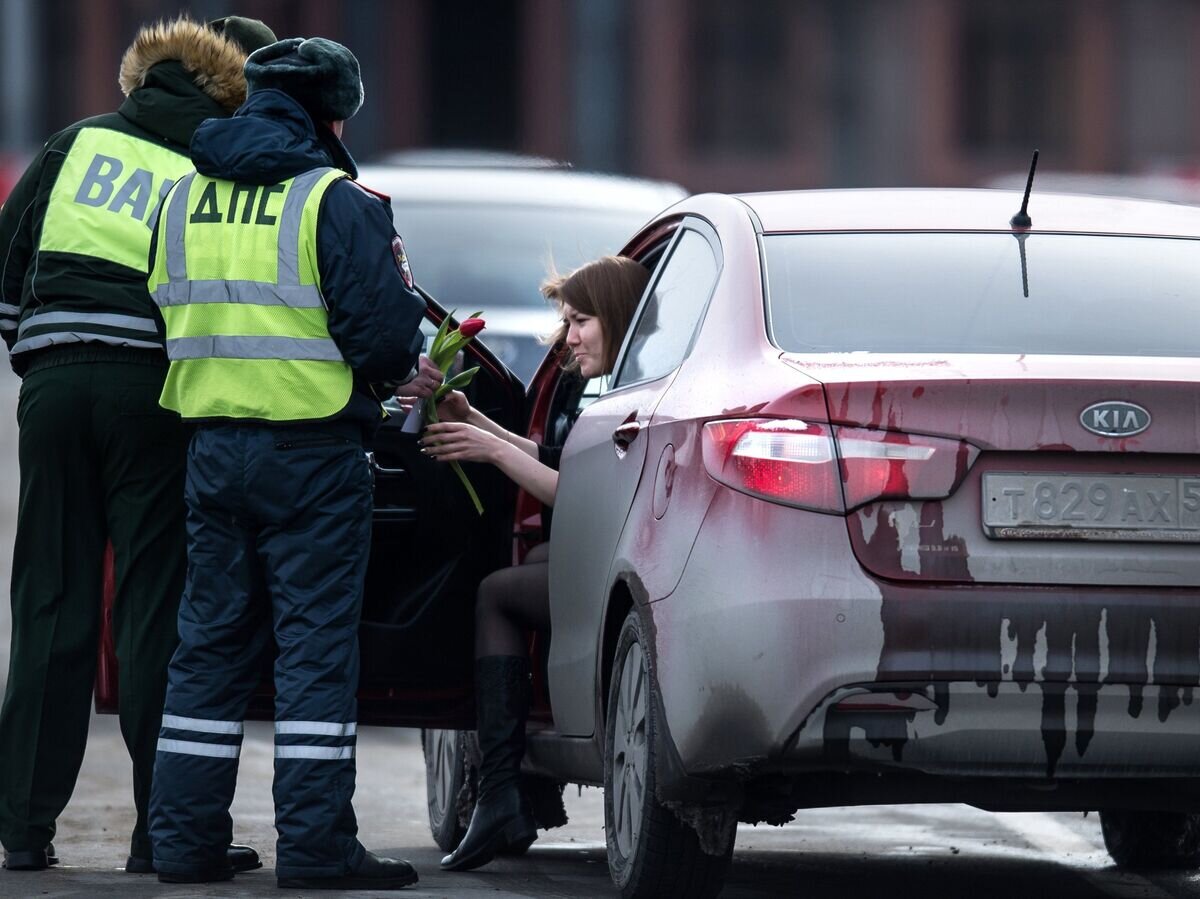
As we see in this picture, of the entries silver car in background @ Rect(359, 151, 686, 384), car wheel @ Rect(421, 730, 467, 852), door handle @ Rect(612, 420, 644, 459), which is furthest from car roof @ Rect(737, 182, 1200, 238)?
silver car in background @ Rect(359, 151, 686, 384)

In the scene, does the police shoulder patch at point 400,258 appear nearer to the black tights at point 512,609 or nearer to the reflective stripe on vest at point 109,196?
the reflective stripe on vest at point 109,196

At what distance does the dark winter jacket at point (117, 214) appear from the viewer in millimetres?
5855

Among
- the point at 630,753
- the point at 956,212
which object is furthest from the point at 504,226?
the point at 630,753

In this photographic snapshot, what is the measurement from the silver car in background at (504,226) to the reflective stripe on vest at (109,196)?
3120 millimetres

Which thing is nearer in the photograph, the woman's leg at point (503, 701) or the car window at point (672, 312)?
the car window at point (672, 312)

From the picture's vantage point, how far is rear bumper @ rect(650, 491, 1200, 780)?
172 inches

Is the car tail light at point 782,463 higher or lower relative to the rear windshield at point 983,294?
lower

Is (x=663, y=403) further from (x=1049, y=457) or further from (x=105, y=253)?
(x=105, y=253)

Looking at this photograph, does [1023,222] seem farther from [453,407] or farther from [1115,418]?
[453,407]

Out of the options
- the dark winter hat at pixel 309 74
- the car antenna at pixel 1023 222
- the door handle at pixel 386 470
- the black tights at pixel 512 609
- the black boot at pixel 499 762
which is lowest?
the black boot at pixel 499 762

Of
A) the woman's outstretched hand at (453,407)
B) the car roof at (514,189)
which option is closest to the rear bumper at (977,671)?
the woman's outstretched hand at (453,407)

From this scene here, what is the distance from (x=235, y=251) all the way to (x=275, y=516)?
0.58 meters

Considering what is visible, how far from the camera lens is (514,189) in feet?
34.5

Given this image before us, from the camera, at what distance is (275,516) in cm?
551
